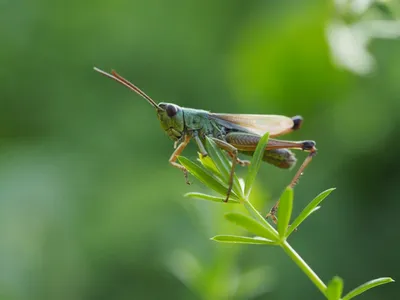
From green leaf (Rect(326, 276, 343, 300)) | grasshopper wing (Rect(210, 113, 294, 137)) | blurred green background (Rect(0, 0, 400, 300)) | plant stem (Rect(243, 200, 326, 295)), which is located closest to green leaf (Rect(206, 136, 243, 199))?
plant stem (Rect(243, 200, 326, 295))

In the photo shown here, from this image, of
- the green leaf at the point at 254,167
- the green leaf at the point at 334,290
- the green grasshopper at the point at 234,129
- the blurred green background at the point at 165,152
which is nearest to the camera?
the green leaf at the point at 334,290

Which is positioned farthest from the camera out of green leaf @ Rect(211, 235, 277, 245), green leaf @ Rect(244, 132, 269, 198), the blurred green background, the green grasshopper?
the blurred green background

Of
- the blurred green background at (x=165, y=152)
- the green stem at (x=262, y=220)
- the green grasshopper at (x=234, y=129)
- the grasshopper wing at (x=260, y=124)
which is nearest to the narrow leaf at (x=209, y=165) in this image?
the green stem at (x=262, y=220)

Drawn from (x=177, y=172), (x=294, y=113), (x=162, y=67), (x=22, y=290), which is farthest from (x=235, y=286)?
(x=162, y=67)

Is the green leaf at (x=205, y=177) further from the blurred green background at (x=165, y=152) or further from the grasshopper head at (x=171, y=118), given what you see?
the blurred green background at (x=165, y=152)

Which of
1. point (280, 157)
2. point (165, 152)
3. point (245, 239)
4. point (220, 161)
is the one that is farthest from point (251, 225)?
point (165, 152)

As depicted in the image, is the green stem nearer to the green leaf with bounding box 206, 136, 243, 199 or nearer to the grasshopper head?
the green leaf with bounding box 206, 136, 243, 199
